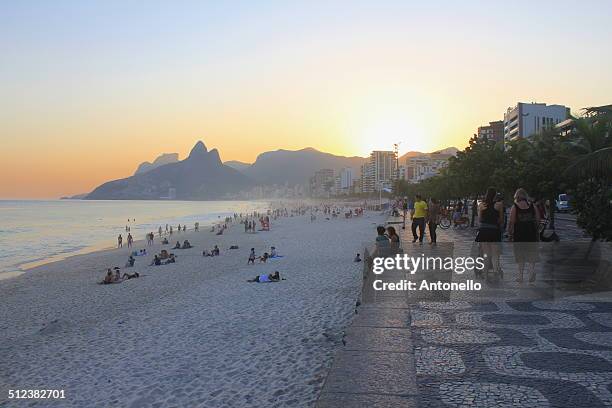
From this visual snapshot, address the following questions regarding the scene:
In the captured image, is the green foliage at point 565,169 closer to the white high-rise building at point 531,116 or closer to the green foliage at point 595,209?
the green foliage at point 595,209

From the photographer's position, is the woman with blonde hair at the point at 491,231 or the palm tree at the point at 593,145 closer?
the woman with blonde hair at the point at 491,231

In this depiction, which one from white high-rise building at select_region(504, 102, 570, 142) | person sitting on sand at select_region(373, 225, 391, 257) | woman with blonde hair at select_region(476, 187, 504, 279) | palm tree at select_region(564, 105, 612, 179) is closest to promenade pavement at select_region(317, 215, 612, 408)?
woman with blonde hair at select_region(476, 187, 504, 279)

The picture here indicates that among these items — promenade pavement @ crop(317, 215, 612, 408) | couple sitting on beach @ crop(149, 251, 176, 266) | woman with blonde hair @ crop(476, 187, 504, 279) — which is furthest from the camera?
couple sitting on beach @ crop(149, 251, 176, 266)

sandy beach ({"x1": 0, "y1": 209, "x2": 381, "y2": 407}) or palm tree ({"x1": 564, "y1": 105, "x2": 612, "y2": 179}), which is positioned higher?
palm tree ({"x1": 564, "y1": 105, "x2": 612, "y2": 179})

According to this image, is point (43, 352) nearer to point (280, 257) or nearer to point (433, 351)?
point (433, 351)

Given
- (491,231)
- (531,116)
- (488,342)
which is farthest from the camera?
(531,116)

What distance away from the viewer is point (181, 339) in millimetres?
8531

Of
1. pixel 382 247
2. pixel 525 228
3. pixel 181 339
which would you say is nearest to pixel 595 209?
pixel 525 228

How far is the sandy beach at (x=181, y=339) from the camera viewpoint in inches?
239

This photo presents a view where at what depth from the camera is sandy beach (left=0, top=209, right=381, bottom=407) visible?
608 centimetres

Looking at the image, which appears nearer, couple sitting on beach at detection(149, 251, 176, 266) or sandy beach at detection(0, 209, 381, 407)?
sandy beach at detection(0, 209, 381, 407)

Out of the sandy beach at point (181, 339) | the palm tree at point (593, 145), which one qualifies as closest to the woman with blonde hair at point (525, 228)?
the sandy beach at point (181, 339)

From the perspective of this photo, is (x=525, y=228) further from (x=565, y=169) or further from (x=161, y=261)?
(x=161, y=261)

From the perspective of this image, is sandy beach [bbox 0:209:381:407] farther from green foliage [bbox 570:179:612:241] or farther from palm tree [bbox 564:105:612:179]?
palm tree [bbox 564:105:612:179]
